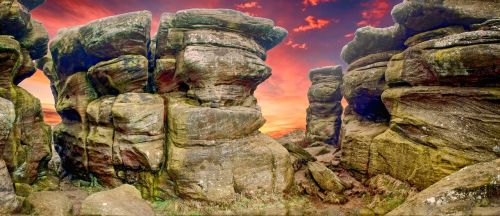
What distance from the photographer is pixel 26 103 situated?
23391 mm

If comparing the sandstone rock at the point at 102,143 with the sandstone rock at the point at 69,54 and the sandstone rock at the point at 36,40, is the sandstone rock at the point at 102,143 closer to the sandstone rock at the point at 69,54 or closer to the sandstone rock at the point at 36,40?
the sandstone rock at the point at 69,54

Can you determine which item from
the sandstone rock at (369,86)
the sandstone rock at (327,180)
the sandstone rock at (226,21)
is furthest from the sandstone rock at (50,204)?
the sandstone rock at (369,86)

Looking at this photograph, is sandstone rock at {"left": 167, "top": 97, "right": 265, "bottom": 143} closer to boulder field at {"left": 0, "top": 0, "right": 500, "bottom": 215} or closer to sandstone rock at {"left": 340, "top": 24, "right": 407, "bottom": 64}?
boulder field at {"left": 0, "top": 0, "right": 500, "bottom": 215}

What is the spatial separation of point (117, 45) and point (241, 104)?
Answer: 11.7m

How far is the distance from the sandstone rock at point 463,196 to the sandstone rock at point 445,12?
13.3 meters

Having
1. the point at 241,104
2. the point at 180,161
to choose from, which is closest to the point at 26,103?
the point at 180,161

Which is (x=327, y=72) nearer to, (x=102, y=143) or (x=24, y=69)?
(x=102, y=143)

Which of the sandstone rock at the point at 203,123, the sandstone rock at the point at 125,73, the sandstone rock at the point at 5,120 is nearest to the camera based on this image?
the sandstone rock at the point at 5,120

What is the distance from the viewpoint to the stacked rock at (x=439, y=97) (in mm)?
19844

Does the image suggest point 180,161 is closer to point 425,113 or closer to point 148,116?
point 148,116

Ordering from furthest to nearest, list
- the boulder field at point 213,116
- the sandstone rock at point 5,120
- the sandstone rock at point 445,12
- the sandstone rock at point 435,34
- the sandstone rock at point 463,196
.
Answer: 1. the sandstone rock at point 435,34
2. the sandstone rock at point 445,12
3. the boulder field at point 213,116
4. the sandstone rock at point 5,120
5. the sandstone rock at point 463,196

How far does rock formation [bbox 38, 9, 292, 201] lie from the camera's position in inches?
913

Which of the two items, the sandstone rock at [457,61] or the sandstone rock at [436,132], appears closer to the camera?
the sandstone rock at [457,61]

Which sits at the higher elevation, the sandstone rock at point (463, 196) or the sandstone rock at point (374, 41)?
the sandstone rock at point (374, 41)
